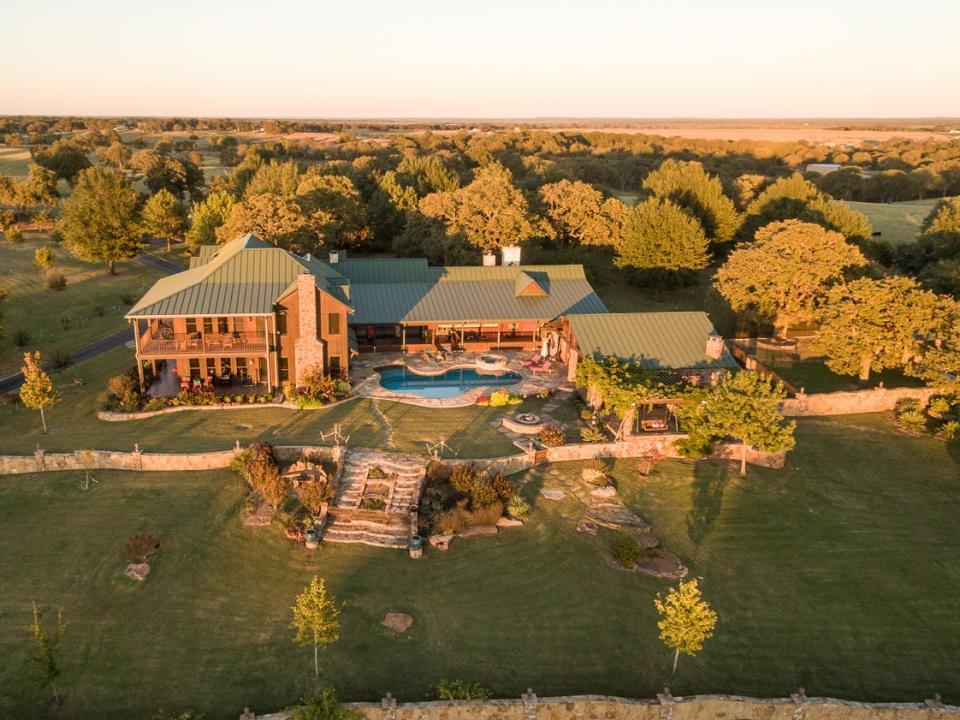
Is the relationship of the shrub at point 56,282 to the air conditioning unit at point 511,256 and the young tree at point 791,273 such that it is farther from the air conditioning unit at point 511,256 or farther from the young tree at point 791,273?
the young tree at point 791,273

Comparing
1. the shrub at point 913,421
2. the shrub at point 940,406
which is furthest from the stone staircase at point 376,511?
the shrub at point 940,406

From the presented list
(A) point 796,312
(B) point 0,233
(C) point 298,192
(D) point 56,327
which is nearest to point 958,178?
(A) point 796,312

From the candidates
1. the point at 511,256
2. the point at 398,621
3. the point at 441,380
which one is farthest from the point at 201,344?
the point at 511,256

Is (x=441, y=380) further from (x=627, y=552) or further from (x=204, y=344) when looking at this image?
(x=627, y=552)

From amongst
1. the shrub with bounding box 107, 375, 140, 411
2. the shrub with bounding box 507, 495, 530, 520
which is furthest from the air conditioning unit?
the shrub with bounding box 107, 375, 140, 411

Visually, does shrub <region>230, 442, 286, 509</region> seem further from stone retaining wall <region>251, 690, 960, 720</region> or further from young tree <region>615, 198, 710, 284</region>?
young tree <region>615, 198, 710, 284</region>
